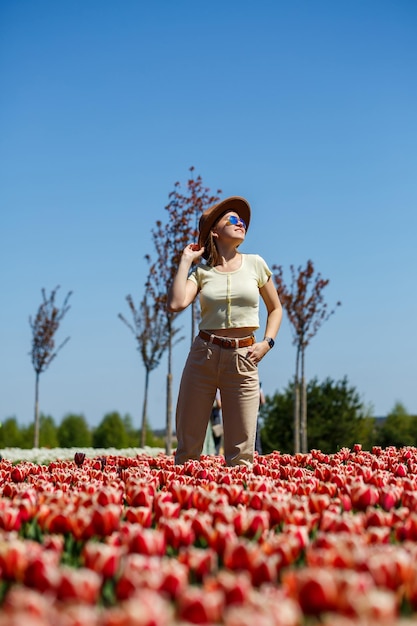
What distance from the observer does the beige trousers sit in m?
4.92

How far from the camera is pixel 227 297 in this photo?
503 cm

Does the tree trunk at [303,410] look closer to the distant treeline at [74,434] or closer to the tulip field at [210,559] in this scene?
the distant treeline at [74,434]

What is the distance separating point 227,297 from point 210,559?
10.7 feet

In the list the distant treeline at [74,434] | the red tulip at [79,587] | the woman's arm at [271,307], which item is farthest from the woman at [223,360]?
the distant treeline at [74,434]

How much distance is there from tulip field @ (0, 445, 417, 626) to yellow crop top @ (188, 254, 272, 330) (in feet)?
6.06

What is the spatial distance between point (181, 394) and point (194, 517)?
2684mm

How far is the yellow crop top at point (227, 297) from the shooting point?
500cm

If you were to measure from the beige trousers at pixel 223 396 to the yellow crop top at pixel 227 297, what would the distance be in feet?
0.63

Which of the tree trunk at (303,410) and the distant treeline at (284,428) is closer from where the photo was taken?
the tree trunk at (303,410)

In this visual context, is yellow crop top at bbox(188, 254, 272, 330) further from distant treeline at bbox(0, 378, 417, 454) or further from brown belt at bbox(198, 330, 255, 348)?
distant treeline at bbox(0, 378, 417, 454)

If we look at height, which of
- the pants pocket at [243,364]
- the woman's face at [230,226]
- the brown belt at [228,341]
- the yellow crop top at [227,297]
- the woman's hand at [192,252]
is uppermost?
the woman's face at [230,226]

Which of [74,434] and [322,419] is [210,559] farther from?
[74,434]

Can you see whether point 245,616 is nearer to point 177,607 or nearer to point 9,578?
point 177,607

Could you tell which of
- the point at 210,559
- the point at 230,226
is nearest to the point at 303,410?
the point at 230,226
